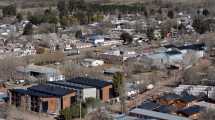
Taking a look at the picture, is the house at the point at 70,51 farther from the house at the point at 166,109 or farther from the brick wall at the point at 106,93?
the house at the point at 166,109

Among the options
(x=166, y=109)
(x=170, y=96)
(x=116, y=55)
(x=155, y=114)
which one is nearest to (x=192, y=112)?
(x=166, y=109)

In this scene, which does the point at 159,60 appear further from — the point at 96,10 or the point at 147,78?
the point at 96,10

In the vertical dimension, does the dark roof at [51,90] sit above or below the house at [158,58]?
below

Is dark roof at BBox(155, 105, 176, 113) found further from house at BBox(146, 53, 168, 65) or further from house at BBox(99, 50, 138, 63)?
house at BBox(99, 50, 138, 63)

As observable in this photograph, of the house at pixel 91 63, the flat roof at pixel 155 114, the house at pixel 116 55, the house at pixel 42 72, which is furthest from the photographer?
the house at pixel 116 55

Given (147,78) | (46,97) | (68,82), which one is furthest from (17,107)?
(147,78)

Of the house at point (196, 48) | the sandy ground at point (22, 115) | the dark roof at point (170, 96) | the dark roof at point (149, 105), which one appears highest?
the house at point (196, 48)

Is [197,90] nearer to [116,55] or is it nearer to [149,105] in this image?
[149,105]

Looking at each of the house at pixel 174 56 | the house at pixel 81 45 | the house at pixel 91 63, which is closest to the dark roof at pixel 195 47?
the house at pixel 174 56
